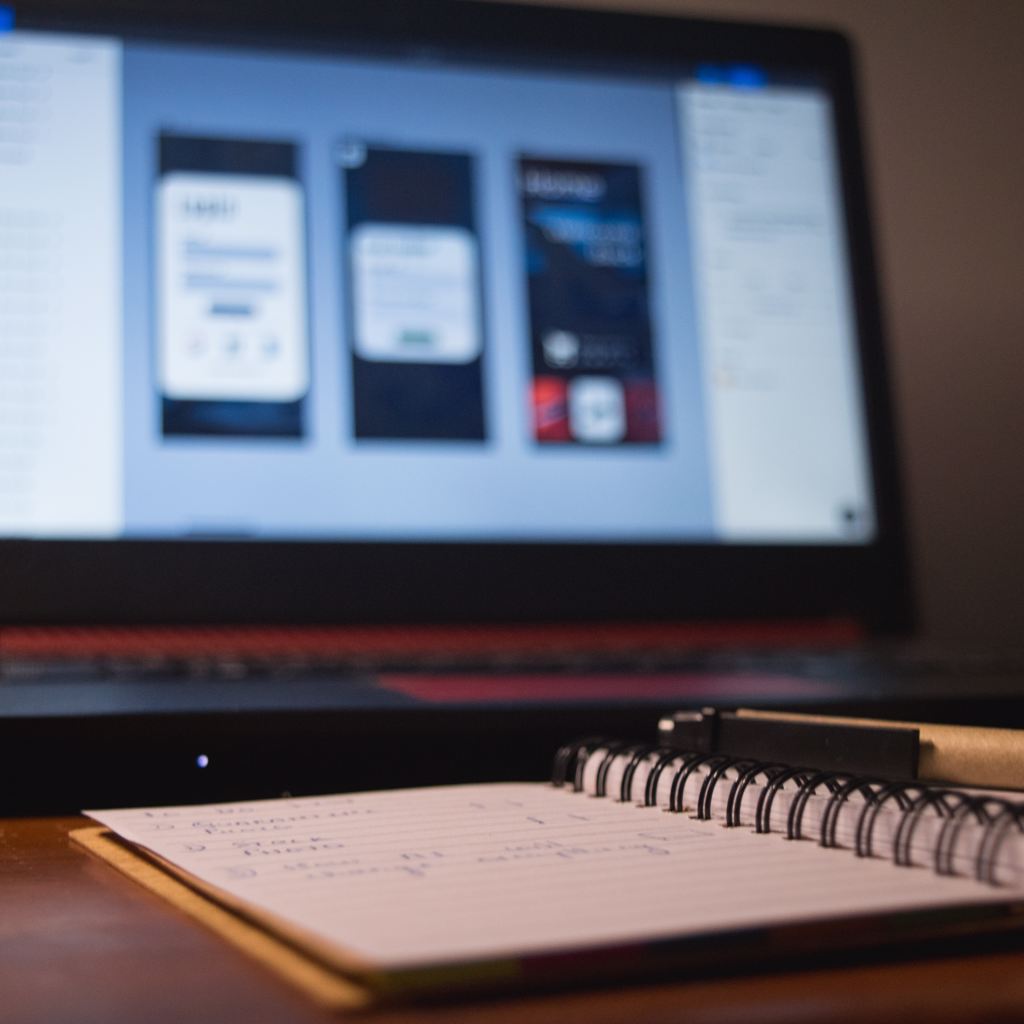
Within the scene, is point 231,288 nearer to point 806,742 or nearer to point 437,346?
point 437,346

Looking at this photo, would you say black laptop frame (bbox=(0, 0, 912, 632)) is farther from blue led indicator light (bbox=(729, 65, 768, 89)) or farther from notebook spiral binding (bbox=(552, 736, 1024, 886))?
notebook spiral binding (bbox=(552, 736, 1024, 886))

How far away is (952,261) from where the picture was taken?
3.97 feet

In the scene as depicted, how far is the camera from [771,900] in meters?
0.26

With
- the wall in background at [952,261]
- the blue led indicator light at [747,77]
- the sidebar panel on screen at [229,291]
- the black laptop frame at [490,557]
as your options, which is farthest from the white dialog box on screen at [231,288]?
the wall in background at [952,261]

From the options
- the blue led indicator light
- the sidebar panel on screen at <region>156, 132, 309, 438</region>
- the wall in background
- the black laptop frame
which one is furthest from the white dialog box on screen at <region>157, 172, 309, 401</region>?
the wall in background

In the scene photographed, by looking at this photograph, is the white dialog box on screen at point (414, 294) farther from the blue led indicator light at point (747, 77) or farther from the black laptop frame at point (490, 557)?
the blue led indicator light at point (747, 77)

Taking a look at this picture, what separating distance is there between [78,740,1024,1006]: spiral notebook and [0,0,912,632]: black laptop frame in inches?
13.5

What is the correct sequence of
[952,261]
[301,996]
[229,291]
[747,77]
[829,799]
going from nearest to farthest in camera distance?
[301,996] < [829,799] < [229,291] < [747,77] < [952,261]

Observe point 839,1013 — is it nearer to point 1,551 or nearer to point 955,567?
point 1,551

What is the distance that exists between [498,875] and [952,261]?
107cm

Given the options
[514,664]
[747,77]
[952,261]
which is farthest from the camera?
[952,261]

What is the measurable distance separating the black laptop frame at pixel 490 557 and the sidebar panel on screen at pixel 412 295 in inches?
3.4

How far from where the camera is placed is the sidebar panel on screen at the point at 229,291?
2.57 feet

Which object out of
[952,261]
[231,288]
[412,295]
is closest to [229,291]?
[231,288]
